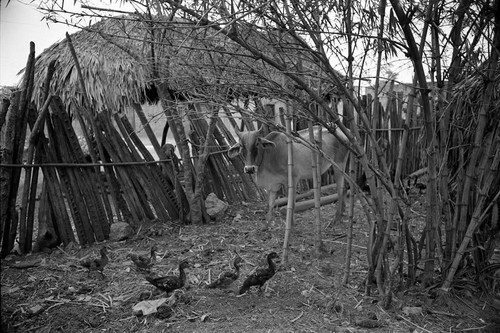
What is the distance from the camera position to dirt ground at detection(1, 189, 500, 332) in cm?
291

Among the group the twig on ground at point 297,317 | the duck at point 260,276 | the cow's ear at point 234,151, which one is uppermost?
the cow's ear at point 234,151

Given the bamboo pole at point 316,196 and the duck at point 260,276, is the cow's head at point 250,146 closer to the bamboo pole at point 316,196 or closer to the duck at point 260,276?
the bamboo pole at point 316,196

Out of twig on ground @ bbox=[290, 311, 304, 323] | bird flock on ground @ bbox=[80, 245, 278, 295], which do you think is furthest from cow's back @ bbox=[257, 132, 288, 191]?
twig on ground @ bbox=[290, 311, 304, 323]

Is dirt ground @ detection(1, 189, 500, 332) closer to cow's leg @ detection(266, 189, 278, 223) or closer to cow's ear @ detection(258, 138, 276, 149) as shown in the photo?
cow's leg @ detection(266, 189, 278, 223)

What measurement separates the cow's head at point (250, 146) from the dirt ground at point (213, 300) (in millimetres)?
988

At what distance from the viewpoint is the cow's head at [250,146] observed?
5066 mm

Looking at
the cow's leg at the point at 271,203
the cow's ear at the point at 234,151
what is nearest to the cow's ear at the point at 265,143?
the cow's ear at the point at 234,151

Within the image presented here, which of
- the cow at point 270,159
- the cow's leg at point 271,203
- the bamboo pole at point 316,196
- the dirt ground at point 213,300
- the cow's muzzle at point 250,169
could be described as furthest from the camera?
the cow's leg at point 271,203

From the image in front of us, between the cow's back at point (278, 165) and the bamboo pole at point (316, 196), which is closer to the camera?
the bamboo pole at point (316, 196)

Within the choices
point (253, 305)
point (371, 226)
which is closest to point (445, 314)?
point (371, 226)

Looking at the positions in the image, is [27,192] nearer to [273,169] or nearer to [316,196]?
[316,196]

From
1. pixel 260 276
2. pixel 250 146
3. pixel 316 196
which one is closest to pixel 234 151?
pixel 250 146

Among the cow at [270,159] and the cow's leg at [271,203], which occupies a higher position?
the cow at [270,159]

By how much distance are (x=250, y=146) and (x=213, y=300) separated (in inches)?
86.3
